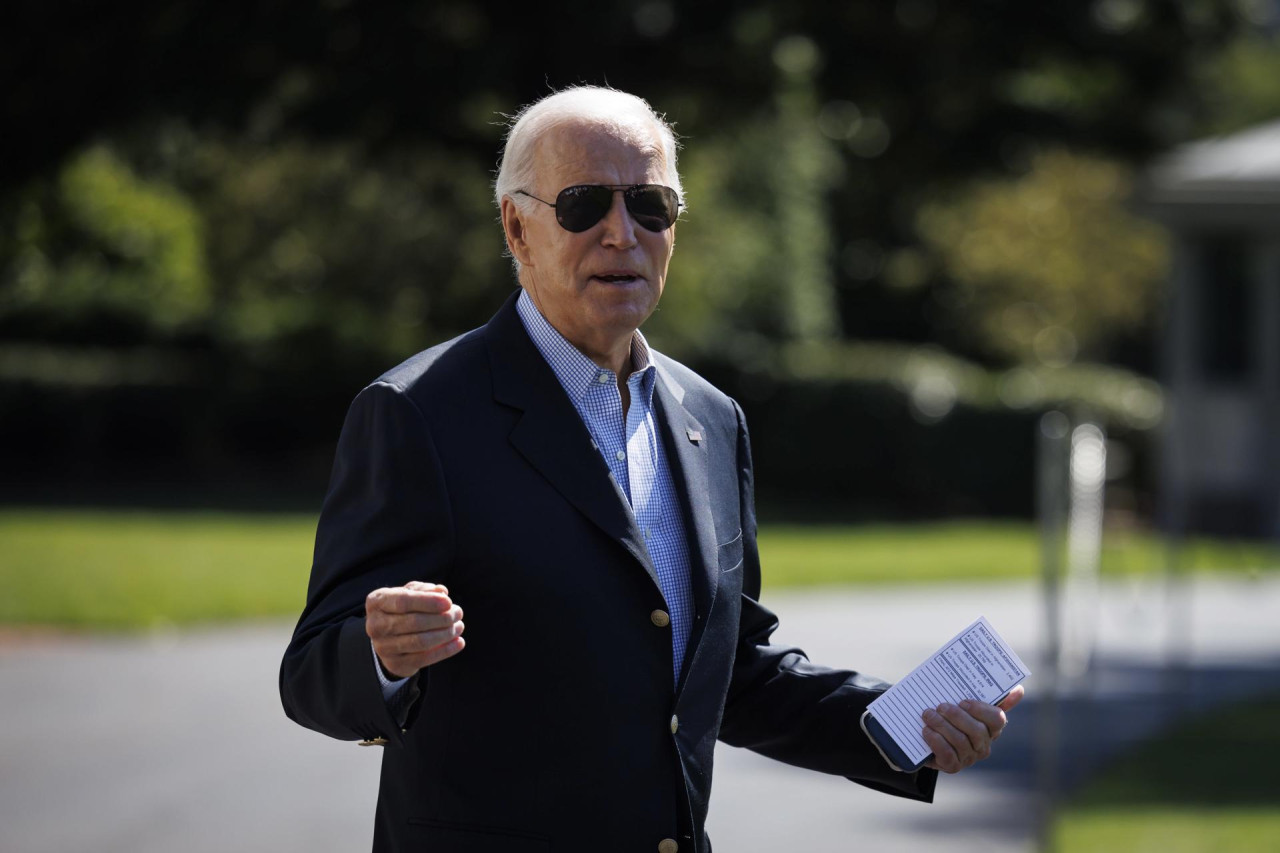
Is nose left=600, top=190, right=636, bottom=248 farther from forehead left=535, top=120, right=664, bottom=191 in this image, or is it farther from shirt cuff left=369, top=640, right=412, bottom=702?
shirt cuff left=369, top=640, right=412, bottom=702

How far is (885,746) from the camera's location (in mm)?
2902

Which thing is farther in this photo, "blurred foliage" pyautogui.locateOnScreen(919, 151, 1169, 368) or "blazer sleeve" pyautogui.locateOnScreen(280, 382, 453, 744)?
"blurred foliage" pyautogui.locateOnScreen(919, 151, 1169, 368)

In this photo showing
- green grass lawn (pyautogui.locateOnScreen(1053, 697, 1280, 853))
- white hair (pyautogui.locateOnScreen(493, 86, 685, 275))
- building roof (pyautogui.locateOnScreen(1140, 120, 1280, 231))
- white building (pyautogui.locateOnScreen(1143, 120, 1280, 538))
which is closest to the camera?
white hair (pyautogui.locateOnScreen(493, 86, 685, 275))

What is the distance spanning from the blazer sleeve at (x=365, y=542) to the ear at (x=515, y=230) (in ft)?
1.29

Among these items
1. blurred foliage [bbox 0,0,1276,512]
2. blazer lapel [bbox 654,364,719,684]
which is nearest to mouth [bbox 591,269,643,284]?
blazer lapel [bbox 654,364,719,684]

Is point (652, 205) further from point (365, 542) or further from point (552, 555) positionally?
point (365, 542)

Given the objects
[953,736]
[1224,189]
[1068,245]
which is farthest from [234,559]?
[1068,245]

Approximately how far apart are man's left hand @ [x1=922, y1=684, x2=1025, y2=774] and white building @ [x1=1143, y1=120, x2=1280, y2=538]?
16.4 metres

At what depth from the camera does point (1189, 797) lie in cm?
782

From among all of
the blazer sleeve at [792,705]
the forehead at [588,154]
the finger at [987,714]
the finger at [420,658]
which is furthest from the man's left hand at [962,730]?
the forehead at [588,154]

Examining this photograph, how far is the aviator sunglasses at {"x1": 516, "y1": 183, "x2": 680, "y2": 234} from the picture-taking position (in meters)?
2.74

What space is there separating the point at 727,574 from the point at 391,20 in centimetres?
1505

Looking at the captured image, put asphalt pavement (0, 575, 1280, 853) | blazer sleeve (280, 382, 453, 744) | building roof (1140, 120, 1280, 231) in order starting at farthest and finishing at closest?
1. building roof (1140, 120, 1280, 231)
2. asphalt pavement (0, 575, 1280, 853)
3. blazer sleeve (280, 382, 453, 744)

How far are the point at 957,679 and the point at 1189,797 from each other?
554cm
